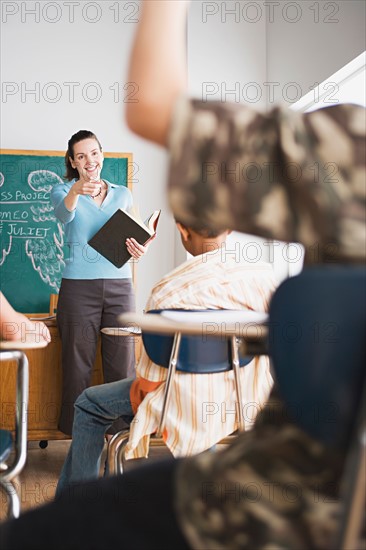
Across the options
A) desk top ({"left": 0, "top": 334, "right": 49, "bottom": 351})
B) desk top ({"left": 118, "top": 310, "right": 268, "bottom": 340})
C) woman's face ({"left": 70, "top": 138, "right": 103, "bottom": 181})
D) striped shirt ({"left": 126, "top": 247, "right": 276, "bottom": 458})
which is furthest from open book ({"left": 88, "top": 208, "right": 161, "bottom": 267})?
desk top ({"left": 0, "top": 334, "right": 49, "bottom": 351})

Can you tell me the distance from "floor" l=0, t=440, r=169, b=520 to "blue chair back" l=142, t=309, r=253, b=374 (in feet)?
2.67

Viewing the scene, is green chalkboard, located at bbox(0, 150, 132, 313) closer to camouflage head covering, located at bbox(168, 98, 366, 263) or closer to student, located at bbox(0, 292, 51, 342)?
student, located at bbox(0, 292, 51, 342)

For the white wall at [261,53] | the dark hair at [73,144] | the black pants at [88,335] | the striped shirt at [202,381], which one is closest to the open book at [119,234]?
the black pants at [88,335]

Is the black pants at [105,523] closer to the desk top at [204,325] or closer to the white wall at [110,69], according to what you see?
the desk top at [204,325]

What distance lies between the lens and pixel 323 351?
0.46 meters

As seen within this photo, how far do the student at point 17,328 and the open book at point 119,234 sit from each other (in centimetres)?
217

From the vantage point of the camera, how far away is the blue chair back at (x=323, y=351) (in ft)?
1.48

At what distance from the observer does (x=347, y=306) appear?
1.51 ft

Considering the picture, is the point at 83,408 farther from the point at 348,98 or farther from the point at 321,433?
the point at 348,98

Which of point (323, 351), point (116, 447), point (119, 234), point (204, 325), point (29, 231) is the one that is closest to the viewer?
point (323, 351)

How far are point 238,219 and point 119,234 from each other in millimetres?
3221

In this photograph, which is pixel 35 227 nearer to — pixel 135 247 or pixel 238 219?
pixel 135 247

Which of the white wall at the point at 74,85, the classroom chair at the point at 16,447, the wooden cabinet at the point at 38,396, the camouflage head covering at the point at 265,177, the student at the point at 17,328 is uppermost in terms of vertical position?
the white wall at the point at 74,85

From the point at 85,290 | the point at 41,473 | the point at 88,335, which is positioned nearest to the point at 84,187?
the point at 85,290
